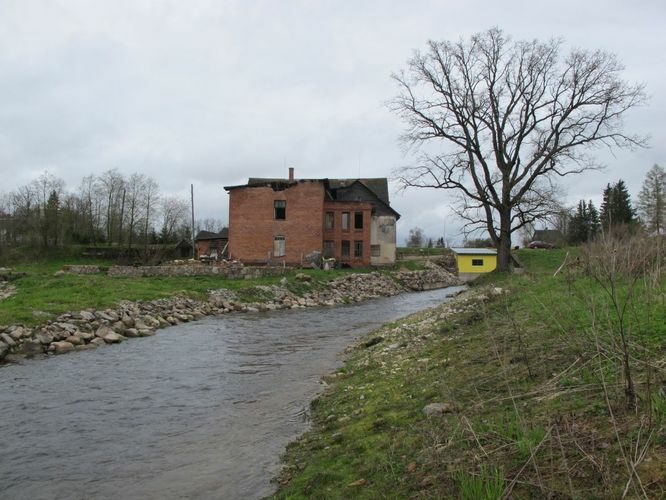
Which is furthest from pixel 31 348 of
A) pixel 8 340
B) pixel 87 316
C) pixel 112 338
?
pixel 87 316

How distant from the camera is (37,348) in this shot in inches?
559

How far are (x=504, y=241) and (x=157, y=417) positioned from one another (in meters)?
28.1

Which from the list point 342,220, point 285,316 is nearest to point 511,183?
point 285,316

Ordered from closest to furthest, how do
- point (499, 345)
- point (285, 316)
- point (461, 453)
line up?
point (461, 453), point (499, 345), point (285, 316)

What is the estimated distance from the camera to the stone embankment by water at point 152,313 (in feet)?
47.9

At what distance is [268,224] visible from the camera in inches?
1881

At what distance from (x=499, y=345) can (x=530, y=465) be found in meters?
4.13

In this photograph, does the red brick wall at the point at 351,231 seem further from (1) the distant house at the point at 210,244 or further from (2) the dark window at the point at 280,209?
(1) the distant house at the point at 210,244

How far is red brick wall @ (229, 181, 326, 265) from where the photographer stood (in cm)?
4769

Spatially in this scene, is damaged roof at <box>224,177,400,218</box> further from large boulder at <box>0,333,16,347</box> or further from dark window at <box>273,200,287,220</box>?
large boulder at <box>0,333,16,347</box>

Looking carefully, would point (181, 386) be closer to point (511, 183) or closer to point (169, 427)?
point (169, 427)

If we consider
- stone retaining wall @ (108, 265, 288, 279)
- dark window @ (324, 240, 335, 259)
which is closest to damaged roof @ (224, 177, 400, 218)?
dark window @ (324, 240, 335, 259)

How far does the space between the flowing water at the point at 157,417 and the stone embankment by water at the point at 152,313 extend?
115 cm

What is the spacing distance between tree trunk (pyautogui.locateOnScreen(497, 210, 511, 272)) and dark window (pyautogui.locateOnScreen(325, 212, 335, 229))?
21680 mm
